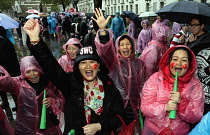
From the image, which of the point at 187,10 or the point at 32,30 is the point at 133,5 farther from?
the point at 32,30

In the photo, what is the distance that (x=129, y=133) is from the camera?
1815 mm

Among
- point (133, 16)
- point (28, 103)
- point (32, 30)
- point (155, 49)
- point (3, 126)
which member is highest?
point (133, 16)

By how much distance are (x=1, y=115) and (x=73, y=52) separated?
51.8 inches

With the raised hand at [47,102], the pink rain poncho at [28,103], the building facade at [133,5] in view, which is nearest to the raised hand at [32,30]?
the pink rain poncho at [28,103]

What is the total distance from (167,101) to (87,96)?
29.3 inches

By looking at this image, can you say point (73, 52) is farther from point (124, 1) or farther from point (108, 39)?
point (124, 1)

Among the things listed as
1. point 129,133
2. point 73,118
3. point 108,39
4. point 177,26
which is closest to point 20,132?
point 73,118

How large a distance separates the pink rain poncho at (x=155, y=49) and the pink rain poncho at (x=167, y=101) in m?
1.22

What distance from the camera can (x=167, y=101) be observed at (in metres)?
1.73

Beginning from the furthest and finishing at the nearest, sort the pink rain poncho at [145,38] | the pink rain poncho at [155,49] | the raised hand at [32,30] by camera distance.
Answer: the pink rain poncho at [145,38] → the pink rain poncho at [155,49] → the raised hand at [32,30]

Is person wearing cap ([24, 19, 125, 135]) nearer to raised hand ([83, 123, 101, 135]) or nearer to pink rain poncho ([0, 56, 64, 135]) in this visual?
raised hand ([83, 123, 101, 135])

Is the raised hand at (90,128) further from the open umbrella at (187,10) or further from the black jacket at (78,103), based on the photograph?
the open umbrella at (187,10)

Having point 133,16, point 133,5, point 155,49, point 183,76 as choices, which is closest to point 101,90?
point 183,76

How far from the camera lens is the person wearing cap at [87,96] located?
1651 mm
